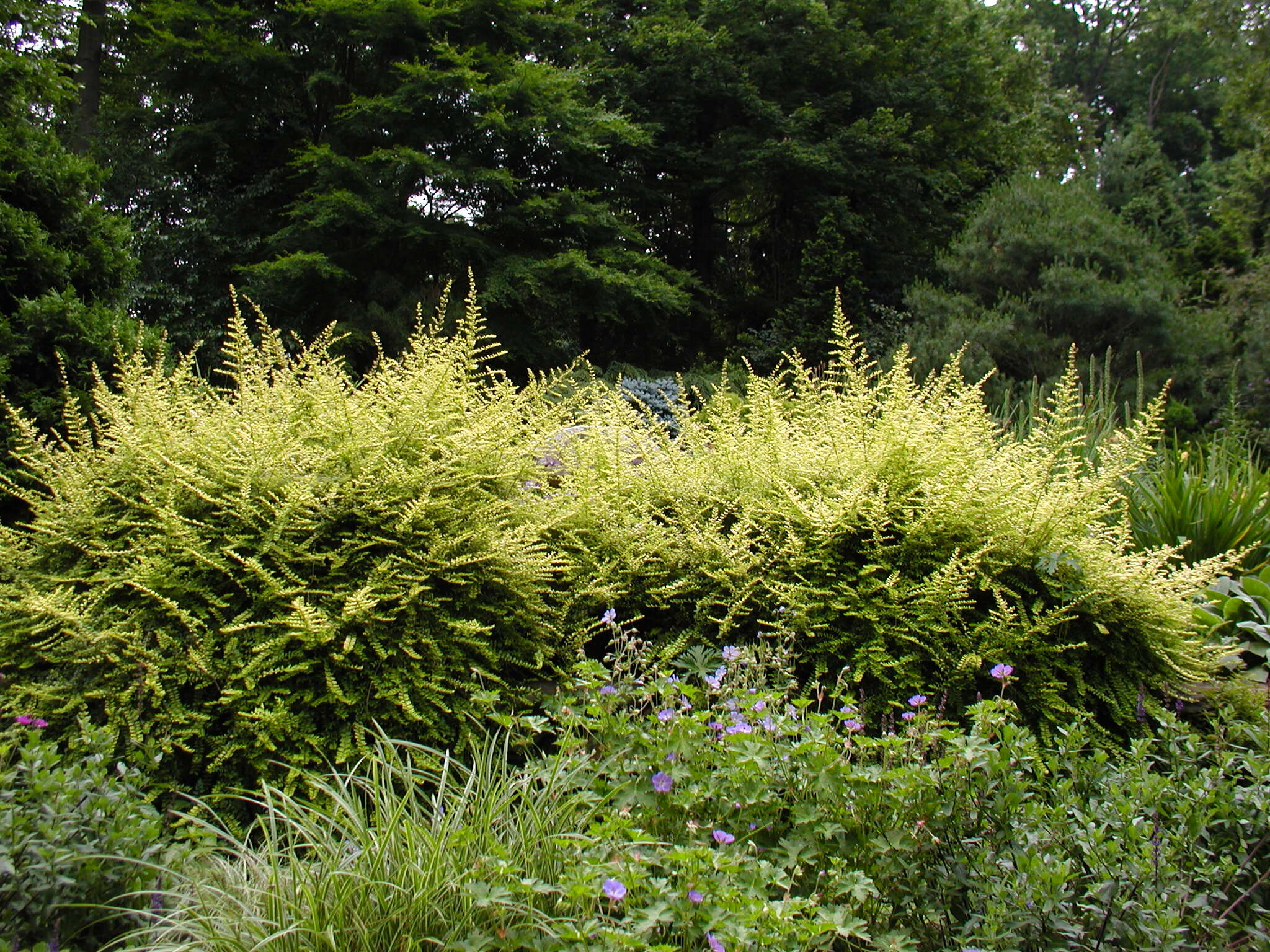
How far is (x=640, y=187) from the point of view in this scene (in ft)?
53.5

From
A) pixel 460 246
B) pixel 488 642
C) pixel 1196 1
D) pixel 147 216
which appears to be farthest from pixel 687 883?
pixel 1196 1

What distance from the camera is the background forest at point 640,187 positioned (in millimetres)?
12195

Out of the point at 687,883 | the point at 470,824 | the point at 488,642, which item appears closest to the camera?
the point at 687,883

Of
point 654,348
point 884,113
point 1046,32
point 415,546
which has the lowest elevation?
point 654,348

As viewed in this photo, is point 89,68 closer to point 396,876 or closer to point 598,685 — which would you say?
point 598,685

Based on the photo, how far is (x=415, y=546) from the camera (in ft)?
9.18

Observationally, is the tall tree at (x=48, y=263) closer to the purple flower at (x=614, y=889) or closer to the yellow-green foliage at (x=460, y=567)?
the yellow-green foliage at (x=460, y=567)

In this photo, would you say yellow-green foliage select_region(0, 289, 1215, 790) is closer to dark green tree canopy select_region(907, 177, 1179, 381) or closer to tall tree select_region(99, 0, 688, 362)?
dark green tree canopy select_region(907, 177, 1179, 381)

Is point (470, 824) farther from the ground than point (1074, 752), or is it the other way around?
point (1074, 752)

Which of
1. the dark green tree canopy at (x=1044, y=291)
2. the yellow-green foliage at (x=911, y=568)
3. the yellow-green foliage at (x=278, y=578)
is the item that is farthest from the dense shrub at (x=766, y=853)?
the dark green tree canopy at (x=1044, y=291)

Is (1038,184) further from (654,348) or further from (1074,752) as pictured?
(1074,752)

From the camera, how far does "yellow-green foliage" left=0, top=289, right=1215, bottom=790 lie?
253 cm

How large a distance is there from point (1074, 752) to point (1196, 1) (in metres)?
28.9

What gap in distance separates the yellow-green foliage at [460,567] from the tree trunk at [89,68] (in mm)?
12222
